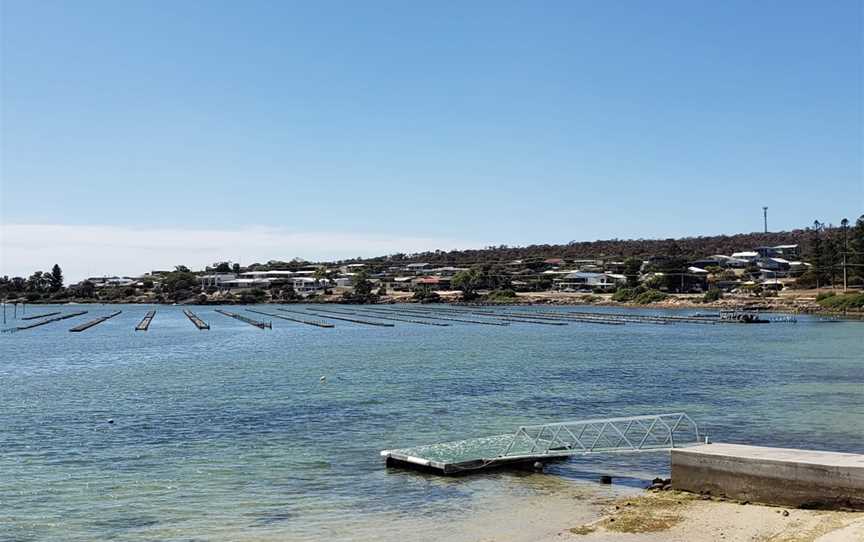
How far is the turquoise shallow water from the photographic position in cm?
1684

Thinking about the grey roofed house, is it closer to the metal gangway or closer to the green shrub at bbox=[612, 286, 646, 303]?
the green shrub at bbox=[612, 286, 646, 303]

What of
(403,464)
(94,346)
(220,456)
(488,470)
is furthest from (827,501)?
(94,346)

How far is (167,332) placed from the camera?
80.9 metres

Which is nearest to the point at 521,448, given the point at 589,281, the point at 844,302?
the point at 844,302

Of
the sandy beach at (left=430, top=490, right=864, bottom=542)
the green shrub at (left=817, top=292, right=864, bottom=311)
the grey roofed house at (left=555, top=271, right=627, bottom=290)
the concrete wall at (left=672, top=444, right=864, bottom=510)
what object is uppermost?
the grey roofed house at (left=555, top=271, right=627, bottom=290)

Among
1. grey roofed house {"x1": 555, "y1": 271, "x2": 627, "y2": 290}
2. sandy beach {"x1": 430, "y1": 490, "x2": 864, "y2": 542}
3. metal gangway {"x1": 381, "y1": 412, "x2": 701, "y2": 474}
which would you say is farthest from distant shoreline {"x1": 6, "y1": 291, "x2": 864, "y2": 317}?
sandy beach {"x1": 430, "y1": 490, "x2": 864, "y2": 542}

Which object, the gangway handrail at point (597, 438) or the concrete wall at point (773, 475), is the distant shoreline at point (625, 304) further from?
the concrete wall at point (773, 475)

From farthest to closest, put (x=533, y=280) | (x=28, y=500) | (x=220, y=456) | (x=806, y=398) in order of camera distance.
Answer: (x=533, y=280)
(x=806, y=398)
(x=220, y=456)
(x=28, y=500)

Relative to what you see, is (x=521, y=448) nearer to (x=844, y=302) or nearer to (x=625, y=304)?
(x=844, y=302)

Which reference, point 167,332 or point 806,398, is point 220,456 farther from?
point 167,332

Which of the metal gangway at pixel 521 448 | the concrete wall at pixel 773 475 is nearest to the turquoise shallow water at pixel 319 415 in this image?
the metal gangway at pixel 521 448

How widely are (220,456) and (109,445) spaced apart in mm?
4114

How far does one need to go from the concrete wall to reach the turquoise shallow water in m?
3.00

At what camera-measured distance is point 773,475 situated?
15078 millimetres
